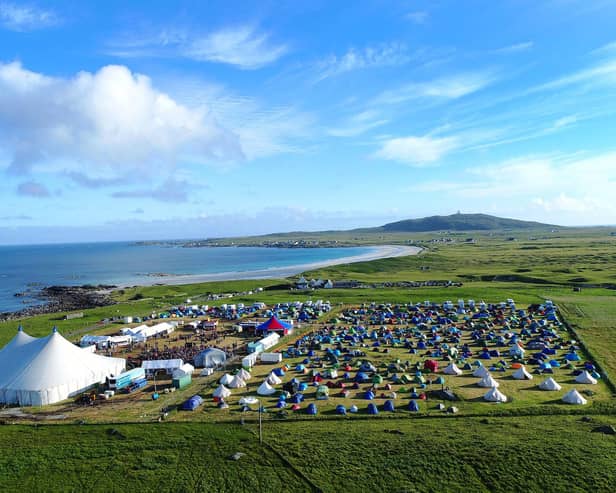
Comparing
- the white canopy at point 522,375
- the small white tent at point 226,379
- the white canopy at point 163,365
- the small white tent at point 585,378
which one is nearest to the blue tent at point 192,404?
the small white tent at point 226,379

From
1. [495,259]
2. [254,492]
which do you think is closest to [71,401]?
[254,492]

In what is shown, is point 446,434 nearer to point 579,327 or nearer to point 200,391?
point 200,391

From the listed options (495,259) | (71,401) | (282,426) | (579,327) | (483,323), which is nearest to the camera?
(282,426)

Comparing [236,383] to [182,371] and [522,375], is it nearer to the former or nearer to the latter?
[182,371]

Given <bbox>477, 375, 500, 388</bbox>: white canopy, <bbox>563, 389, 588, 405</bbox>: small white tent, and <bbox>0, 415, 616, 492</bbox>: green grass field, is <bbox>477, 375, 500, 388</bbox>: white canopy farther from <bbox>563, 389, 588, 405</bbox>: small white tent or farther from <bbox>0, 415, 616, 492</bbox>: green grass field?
<bbox>0, 415, 616, 492</bbox>: green grass field

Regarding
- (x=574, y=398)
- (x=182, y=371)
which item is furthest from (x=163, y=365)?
(x=574, y=398)

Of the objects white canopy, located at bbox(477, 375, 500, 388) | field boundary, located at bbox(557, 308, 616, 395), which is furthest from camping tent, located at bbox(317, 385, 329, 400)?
field boundary, located at bbox(557, 308, 616, 395)

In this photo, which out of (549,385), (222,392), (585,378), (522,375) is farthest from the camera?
(522,375)
